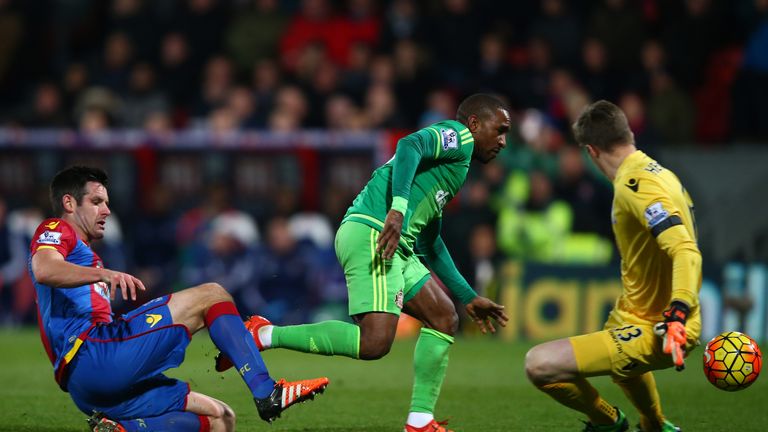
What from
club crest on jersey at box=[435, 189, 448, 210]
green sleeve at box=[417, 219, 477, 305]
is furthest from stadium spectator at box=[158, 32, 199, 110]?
club crest on jersey at box=[435, 189, 448, 210]

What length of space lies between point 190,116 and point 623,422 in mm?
10872

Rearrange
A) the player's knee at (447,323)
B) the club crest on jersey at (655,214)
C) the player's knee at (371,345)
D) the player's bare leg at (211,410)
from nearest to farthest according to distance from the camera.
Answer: the club crest on jersey at (655,214) < the player's bare leg at (211,410) < the player's knee at (371,345) < the player's knee at (447,323)

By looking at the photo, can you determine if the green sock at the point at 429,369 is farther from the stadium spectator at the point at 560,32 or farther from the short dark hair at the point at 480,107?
the stadium spectator at the point at 560,32

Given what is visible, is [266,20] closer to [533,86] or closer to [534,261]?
[533,86]

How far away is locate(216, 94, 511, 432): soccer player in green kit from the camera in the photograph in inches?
266

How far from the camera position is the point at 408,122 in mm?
15555

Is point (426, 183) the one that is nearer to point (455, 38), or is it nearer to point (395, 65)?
point (395, 65)

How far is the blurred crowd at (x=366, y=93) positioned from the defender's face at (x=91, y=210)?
766 cm

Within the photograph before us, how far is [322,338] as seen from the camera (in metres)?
6.78

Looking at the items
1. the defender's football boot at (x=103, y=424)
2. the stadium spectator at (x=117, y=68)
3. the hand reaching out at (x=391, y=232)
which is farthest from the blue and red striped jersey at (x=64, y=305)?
the stadium spectator at (x=117, y=68)

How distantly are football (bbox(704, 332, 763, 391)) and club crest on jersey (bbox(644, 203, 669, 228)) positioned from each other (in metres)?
0.95

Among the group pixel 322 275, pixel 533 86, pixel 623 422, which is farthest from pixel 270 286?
pixel 623 422

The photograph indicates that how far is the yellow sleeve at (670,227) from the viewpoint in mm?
5898

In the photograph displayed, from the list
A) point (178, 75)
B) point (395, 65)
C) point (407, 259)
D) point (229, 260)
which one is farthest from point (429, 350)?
point (178, 75)
